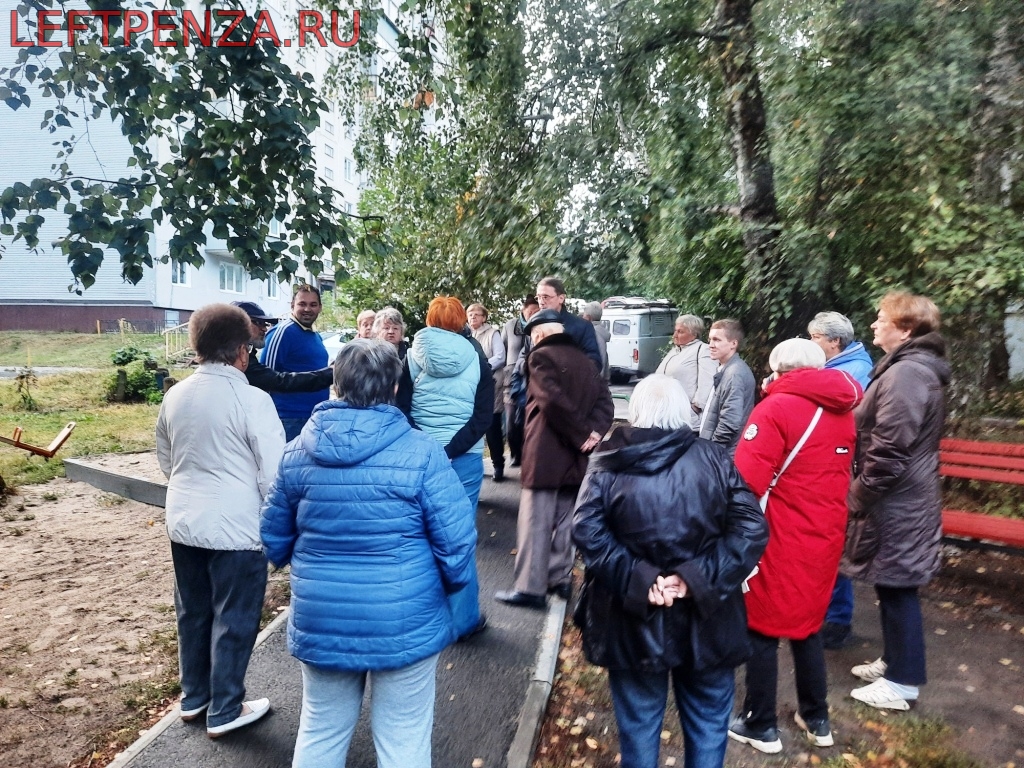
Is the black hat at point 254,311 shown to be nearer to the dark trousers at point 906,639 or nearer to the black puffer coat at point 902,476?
the black puffer coat at point 902,476

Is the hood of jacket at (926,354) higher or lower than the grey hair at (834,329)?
lower

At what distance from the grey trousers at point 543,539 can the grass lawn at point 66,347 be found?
2072 centimetres

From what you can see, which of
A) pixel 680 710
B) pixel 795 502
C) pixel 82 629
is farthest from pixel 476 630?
pixel 82 629

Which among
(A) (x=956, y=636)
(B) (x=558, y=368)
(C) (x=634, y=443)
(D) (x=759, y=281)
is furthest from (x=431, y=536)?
(D) (x=759, y=281)

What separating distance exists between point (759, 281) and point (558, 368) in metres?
3.90

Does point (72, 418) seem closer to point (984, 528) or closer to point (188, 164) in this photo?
point (188, 164)

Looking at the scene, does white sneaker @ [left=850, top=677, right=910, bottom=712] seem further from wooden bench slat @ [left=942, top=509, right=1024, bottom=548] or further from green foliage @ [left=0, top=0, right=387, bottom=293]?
green foliage @ [left=0, top=0, right=387, bottom=293]

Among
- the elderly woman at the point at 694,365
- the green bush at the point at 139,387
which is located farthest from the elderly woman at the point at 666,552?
the green bush at the point at 139,387

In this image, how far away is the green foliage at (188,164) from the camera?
394cm

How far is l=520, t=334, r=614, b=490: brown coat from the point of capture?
4598 millimetres

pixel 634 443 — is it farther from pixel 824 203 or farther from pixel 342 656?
pixel 824 203

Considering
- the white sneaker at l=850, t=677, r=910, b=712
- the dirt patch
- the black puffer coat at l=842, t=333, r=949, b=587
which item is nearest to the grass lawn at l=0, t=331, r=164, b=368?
the dirt patch

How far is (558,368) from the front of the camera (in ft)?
15.1

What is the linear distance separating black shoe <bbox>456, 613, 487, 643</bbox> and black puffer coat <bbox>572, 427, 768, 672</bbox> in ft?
6.31
